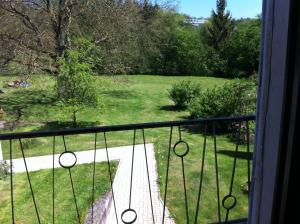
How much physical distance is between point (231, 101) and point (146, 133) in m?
2.48

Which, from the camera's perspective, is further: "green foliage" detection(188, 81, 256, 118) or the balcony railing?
"green foliage" detection(188, 81, 256, 118)

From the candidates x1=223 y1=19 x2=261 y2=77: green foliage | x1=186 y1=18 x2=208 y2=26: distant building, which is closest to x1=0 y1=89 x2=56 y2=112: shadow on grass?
x1=223 y1=19 x2=261 y2=77: green foliage

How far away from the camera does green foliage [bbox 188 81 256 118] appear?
961cm

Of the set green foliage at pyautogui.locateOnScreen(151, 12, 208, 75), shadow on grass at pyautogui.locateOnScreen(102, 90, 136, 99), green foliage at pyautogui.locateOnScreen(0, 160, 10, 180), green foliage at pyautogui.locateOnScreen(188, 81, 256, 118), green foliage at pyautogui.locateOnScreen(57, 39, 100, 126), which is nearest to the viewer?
green foliage at pyautogui.locateOnScreen(0, 160, 10, 180)

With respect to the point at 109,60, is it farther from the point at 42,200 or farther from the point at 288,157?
Answer: the point at 288,157

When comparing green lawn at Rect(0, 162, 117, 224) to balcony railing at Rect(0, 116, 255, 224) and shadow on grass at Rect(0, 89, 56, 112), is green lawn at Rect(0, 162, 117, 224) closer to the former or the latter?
balcony railing at Rect(0, 116, 255, 224)

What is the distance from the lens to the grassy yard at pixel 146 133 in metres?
5.71

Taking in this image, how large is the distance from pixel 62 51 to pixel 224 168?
7663 mm

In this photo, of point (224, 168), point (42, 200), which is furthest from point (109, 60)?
point (42, 200)

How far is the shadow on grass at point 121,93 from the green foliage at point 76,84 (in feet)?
15.0

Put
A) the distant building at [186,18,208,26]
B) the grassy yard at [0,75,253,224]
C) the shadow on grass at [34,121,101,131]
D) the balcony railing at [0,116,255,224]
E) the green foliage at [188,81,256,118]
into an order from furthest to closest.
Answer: the distant building at [186,18,208,26] < the shadow on grass at [34,121,101,131] < the green foliage at [188,81,256,118] < the grassy yard at [0,75,253,224] < the balcony railing at [0,116,255,224]

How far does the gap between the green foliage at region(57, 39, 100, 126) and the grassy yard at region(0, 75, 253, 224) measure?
50cm

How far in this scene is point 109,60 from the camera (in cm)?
1312

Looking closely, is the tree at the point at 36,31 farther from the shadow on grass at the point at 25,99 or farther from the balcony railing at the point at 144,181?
the balcony railing at the point at 144,181
